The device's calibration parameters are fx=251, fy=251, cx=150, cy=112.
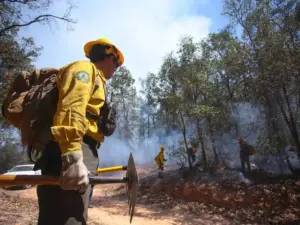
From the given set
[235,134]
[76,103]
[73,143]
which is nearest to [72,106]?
[76,103]

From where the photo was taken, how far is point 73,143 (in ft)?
4.55

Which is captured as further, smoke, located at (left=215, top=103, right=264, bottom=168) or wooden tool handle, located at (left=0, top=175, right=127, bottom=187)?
smoke, located at (left=215, top=103, right=264, bottom=168)

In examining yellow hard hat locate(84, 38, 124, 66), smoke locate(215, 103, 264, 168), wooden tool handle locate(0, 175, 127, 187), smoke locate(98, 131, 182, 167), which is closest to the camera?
wooden tool handle locate(0, 175, 127, 187)

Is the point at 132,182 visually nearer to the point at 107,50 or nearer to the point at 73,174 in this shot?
the point at 73,174

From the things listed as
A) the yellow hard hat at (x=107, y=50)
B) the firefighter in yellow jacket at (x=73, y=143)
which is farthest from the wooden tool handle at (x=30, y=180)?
the yellow hard hat at (x=107, y=50)

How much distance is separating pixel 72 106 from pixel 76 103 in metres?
0.03

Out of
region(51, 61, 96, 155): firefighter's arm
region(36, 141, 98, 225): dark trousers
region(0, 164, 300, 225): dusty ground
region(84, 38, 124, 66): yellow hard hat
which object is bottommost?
region(0, 164, 300, 225): dusty ground

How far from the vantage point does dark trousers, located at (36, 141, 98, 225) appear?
1531mm


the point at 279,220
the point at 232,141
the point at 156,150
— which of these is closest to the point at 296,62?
the point at 279,220

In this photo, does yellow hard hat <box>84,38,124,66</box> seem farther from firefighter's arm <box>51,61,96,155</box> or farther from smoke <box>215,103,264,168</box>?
smoke <box>215,103,264,168</box>

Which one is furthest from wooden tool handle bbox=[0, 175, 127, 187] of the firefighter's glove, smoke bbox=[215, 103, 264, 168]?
smoke bbox=[215, 103, 264, 168]

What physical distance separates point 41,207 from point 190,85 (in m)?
14.3

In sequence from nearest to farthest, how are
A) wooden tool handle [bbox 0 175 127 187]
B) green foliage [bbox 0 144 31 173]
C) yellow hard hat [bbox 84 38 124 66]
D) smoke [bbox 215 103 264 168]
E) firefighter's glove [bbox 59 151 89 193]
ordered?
firefighter's glove [bbox 59 151 89 193]
wooden tool handle [bbox 0 175 127 187]
yellow hard hat [bbox 84 38 124 66]
smoke [bbox 215 103 264 168]
green foliage [bbox 0 144 31 173]

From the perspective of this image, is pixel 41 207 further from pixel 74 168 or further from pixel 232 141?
pixel 232 141
